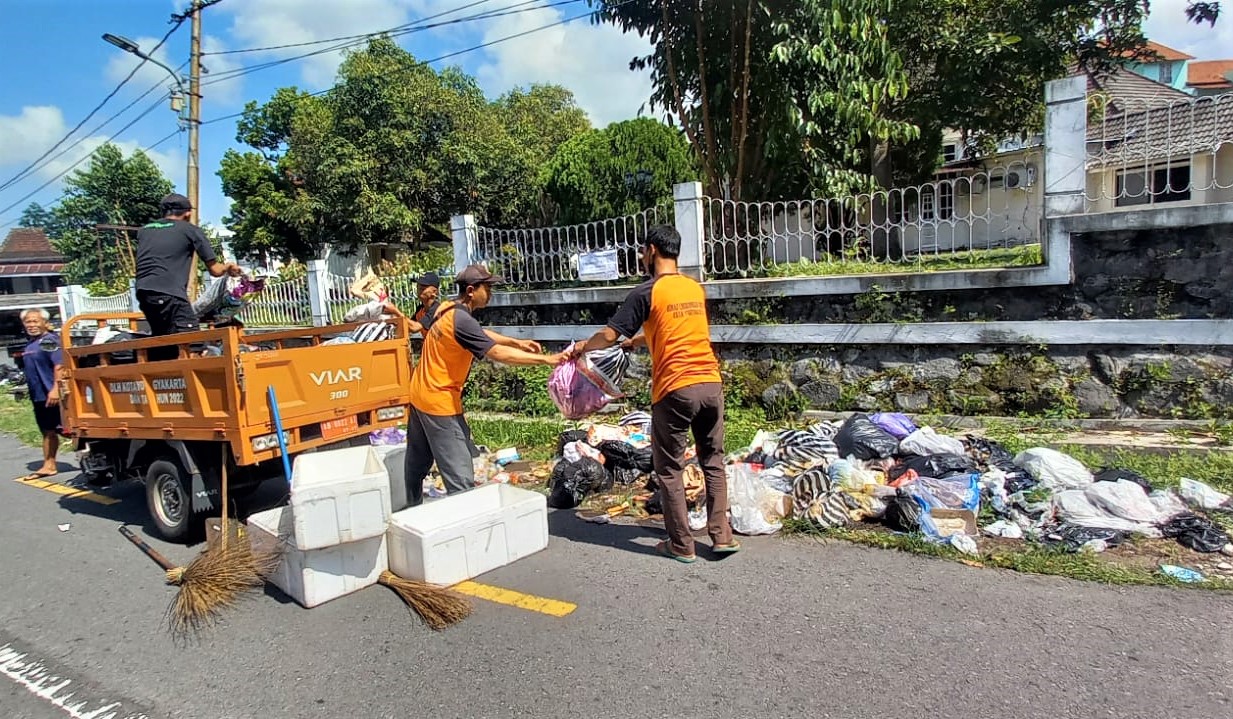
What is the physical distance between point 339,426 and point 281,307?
27.2ft

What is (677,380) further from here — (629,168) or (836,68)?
(629,168)

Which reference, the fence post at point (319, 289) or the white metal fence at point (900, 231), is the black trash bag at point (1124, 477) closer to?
the white metal fence at point (900, 231)

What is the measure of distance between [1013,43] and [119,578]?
11.8m

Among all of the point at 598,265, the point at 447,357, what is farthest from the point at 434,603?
the point at 598,265

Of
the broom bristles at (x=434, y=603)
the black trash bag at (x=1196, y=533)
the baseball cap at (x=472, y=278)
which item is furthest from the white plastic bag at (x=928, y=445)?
the broom bristles at (x=434, y=603)

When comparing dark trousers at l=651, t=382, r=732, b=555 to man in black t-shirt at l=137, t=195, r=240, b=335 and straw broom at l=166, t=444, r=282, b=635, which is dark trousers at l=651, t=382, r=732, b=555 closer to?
straw broom at l=166, t=444, r=282, b=635

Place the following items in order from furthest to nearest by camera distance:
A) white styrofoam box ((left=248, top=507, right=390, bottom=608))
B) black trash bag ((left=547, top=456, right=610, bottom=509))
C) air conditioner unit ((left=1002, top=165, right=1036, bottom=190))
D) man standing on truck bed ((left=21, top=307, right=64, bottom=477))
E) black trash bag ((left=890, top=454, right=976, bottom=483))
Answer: man standing on truck bed ((left=21, top=307, right=64, bottom=477))
air conditioner unit ((left=1002, top=165, right=1036, bottom=190))
black trash bag ((left=547, top=456, right=610, bottom=509))
black trash bag ((left=890, top=454, right=976, bottom=483))
white styrofoam box ((left=248, top=507, right=390, bottom=608))

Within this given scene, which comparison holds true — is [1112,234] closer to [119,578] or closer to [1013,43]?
[1013,43]

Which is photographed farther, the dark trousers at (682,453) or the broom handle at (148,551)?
the broom handle at (148,551)

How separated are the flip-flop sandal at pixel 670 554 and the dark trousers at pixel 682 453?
1.1 inches

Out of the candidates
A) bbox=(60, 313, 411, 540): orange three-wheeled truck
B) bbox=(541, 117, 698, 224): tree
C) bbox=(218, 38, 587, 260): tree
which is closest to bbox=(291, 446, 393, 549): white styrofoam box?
bbox=(60, 313, 411, 540): orange three-wheeled truck

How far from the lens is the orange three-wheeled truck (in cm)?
482

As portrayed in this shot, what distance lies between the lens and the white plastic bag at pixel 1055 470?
4.78m

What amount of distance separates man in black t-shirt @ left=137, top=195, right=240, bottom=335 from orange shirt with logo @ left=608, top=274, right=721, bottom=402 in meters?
3.49
